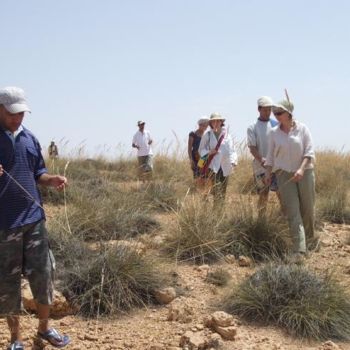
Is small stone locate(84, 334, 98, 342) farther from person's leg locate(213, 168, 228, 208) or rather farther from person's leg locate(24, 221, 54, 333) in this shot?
person's leg locate(213, 168, 228, 208)

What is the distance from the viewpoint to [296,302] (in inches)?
169

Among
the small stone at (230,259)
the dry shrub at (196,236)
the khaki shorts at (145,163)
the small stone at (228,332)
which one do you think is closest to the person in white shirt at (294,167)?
the small stone at (230,259)

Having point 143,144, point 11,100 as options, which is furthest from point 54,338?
point 143,144

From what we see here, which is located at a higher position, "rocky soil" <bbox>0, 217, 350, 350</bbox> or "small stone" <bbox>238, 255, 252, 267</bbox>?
"small stone" <bbox>238, 255, 252, 267</bbox>

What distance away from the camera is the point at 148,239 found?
625 cm

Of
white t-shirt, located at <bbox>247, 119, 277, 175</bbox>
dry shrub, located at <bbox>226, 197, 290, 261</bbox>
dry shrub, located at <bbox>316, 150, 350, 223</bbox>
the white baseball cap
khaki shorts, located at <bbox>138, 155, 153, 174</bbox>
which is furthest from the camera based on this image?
khaki shorts, located at <bbox>138, 155, 153, 174</bbox>

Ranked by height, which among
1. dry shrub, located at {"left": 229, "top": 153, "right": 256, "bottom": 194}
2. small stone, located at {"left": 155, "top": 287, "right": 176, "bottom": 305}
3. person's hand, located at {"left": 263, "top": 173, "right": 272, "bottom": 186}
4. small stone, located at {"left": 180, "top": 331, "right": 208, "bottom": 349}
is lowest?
small stone, located at {"left": 180, "top": 331, "right": 208, "bottom": 349}

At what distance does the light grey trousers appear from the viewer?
5797 mm

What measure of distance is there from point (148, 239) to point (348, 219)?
11.2ft

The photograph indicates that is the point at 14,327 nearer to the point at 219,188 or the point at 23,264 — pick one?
the point at 23,264

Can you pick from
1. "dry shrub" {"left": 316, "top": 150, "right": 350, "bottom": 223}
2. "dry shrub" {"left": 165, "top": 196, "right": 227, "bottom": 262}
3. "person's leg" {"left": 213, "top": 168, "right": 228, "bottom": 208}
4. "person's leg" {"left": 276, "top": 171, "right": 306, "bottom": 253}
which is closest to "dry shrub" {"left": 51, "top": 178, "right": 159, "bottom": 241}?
"dry shrub" {"left": 165, "top": 196, "right": 227, "bottom": 262}

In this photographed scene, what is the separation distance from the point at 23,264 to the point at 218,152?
13.2 feet

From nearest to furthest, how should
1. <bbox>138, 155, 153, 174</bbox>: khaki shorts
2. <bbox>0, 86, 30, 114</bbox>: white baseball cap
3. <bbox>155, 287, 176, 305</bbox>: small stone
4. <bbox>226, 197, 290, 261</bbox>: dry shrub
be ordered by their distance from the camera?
<bbox>0, 86, 30, 114</bbox>: white baseball cap
<bbox>155, 287, 176, 305</bbox>: small stone
<bbox>226, 197, 290, 261</bbox>: dry shrub
<bbox>138, 155, 153, 174</bbox>: khaki shorts

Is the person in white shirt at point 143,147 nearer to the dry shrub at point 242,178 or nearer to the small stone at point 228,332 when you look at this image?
the dry shrub at point 242,178
